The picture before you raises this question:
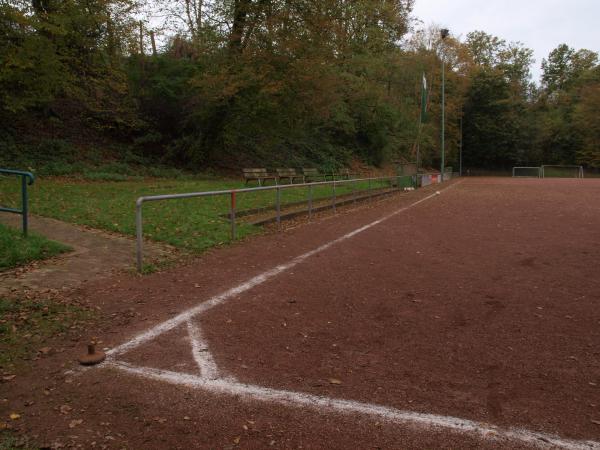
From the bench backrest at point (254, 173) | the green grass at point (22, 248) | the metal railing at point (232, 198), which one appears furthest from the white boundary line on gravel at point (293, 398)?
the bench backrest at point (254, 173)

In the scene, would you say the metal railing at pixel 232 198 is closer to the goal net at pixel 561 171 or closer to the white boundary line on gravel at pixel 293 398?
the white boundary line on gravel at pixel 293 398

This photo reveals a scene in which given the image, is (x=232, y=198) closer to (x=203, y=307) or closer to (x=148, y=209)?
(x=148, y=209)

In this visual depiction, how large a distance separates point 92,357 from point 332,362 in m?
1.83

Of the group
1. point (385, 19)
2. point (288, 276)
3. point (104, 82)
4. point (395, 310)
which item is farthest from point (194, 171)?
point (385, 19)

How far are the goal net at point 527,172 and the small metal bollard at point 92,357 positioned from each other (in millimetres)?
57703

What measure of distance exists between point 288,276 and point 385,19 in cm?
4080

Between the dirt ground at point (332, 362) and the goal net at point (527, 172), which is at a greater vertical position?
the goal net at point (527, 172)

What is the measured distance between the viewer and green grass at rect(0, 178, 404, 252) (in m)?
8.90

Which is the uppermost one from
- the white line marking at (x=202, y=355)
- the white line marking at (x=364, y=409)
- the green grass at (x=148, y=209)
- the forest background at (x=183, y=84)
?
the forest background at (x=183, y=84)

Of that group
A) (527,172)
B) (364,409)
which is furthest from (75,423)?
(527,172)

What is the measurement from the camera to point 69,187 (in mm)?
14781

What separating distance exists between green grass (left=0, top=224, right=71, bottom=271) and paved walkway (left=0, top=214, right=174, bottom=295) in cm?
15

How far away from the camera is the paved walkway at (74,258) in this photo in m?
5.69

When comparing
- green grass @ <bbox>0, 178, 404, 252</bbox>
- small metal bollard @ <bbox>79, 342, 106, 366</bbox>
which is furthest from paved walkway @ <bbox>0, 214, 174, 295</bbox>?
small metal bollard @ <bbox>79, 342, 106, 366</bbox>
